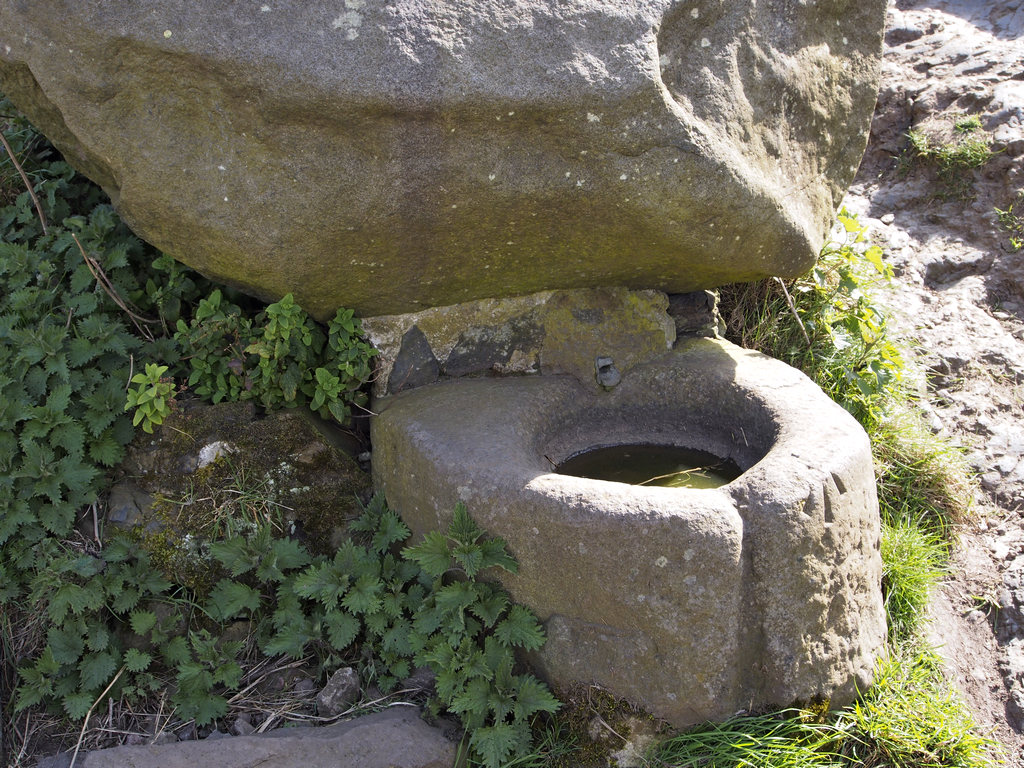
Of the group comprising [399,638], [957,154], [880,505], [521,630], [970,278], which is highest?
[957,154]

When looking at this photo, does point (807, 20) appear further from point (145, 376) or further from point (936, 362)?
point (145, 376)

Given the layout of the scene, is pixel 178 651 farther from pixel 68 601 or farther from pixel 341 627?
pixel 341 627

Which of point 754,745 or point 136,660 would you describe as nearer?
point 754,745

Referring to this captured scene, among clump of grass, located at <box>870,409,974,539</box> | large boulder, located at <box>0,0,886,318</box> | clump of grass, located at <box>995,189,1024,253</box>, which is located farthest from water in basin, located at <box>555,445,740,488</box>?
clump of grass, located at <box>995,189,1024,253</box>

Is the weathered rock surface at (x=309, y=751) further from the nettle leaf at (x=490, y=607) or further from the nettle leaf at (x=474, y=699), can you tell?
the nettle leaf at (x=490, y=607)

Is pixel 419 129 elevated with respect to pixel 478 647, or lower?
elevated

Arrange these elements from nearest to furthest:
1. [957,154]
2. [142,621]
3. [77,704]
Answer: [77,704] < [142,621] < [957,154]

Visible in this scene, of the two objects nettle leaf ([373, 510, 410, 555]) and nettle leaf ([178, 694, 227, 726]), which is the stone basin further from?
nettle leaf ([178, 694, 227, 726])

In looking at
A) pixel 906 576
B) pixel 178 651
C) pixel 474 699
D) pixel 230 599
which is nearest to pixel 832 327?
pixel 906 576

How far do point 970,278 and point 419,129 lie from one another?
2.87 metres

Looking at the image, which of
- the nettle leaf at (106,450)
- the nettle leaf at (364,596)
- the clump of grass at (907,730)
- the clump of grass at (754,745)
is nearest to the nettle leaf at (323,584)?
the nettle leaf at (364,596)

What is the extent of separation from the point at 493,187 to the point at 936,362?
230cm

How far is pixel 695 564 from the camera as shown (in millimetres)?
2064

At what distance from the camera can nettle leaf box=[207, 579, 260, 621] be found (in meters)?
2.42
